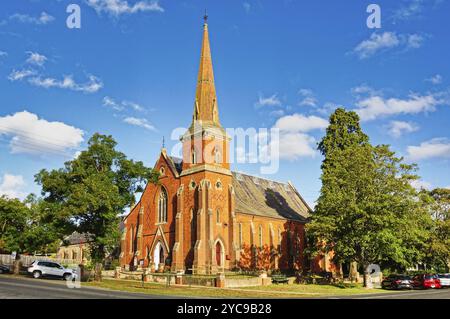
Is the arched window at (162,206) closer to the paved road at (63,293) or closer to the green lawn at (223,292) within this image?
the green lawn at (223,292)

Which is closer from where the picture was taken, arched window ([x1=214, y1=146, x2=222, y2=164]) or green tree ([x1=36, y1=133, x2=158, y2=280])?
green tree ([x1=36, y1=133, x2=158, y2=280])

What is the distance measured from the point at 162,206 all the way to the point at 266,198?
54.7 ft

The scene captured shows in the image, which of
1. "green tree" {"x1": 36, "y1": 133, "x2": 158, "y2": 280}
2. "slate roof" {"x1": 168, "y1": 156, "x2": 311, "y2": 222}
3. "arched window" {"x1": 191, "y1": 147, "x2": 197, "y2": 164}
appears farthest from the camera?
"slate roof" {"x1": 168, "y1": 156, "x2": 311, "y2": 222}

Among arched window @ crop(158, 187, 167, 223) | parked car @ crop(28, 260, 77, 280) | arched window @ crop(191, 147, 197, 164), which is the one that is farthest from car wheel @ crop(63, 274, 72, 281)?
arched window @ crop(191, 147, 197, 164)

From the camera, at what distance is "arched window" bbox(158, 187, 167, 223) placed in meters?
52.7

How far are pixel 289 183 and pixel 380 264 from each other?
2190 cm

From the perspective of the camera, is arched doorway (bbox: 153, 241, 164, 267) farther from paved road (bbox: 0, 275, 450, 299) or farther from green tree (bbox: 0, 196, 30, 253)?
paved road (bbox: 0, 275, 450, 299)

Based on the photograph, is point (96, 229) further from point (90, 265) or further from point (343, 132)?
point (343, 132)

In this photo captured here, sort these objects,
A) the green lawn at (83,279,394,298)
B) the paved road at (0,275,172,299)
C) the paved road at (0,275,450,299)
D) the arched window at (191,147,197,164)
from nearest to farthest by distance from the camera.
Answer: the paved road at (0,275,172,299)
the paved road at (0,275,450,299)
the green lawn at (83,279,394,298)
the arched window at (191,147,197,164)

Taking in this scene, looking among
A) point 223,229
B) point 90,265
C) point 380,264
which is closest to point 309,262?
point 380,264

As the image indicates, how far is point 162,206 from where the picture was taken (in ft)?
176

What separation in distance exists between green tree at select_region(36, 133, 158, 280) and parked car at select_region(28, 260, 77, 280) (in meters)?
2.78
